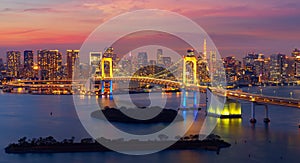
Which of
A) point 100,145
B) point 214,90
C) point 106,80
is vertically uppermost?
point 106,80

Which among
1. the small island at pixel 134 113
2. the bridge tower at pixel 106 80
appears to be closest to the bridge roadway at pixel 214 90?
the bridge tower at pixel 106 80

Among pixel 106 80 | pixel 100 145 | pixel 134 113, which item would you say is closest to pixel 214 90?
pixel 134 113

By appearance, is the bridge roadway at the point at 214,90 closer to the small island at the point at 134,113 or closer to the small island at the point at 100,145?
the small island at the point at 134,113

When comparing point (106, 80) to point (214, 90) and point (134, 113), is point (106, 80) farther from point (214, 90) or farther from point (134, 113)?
point (134, 113)

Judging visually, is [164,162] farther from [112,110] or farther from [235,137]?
[112,110]

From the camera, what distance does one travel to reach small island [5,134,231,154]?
245 inches

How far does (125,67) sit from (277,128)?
1306cm

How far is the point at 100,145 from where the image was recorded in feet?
20.8

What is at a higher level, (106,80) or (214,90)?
(106,80)

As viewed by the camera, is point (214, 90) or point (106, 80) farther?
point (106, 80)

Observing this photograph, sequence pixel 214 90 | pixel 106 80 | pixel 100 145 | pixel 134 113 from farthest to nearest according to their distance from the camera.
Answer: pixel 106 80 < pixel 214 90 < pixel 134 113 < pixel 100 145

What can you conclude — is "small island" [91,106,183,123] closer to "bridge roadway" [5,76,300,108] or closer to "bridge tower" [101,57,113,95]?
"bridge roadway" [5,76,300,108]

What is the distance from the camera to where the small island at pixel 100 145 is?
245 inches

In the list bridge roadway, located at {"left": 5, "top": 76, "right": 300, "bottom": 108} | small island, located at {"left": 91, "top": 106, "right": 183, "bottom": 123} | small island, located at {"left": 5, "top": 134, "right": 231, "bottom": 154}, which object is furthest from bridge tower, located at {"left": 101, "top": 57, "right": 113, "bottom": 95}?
small island, located at {"left": 5, "top": 134, "right": 231, "bottom": 154}
